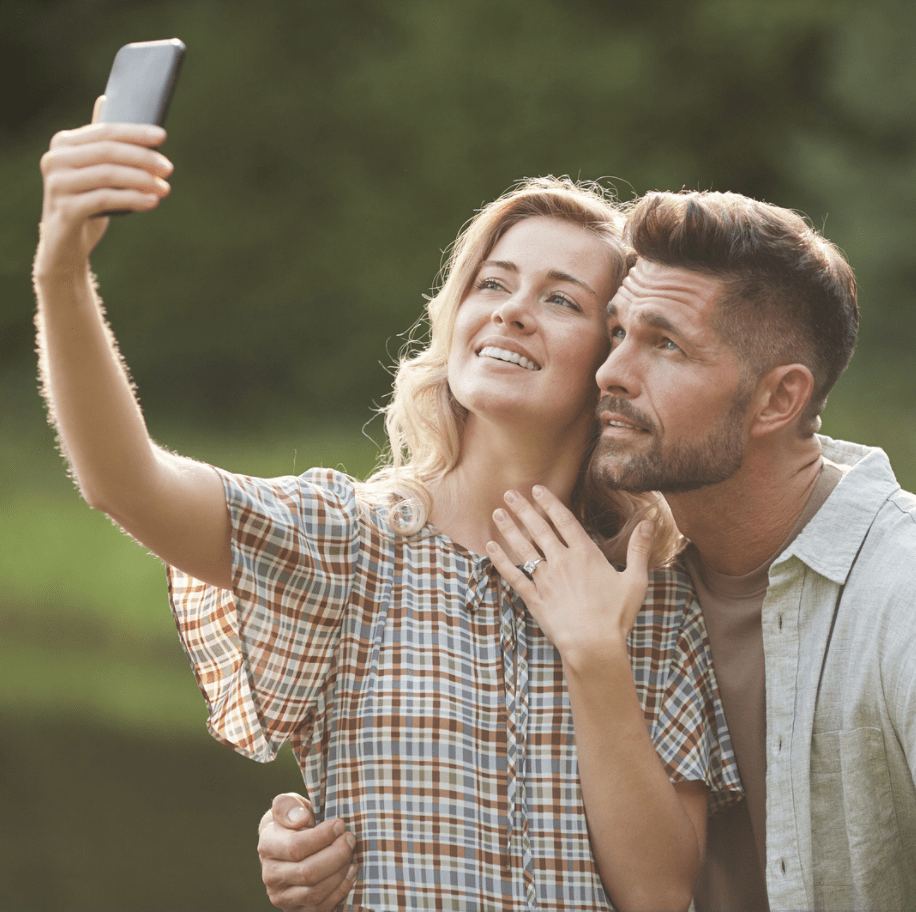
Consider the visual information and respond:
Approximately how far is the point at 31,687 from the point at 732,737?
8.33m

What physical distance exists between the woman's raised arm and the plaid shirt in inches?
3.2

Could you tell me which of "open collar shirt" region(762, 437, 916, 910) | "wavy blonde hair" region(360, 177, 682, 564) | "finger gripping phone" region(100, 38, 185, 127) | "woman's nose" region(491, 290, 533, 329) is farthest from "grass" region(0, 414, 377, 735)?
"finger gripping phone" region(100, 38, 185, 127)

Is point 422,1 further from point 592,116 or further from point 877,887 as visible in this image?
point 877,887

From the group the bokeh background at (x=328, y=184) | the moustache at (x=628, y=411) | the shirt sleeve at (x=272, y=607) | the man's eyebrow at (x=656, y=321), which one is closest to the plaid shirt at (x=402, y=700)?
the shirt sleeve at (x=272, y=607)

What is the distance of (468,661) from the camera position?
1804 millimetres

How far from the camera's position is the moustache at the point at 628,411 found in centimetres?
195

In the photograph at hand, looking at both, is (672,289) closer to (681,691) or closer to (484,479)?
(484,479)

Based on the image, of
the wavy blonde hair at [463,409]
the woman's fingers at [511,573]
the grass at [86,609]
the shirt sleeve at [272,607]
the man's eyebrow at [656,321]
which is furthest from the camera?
the grass at [86,609]

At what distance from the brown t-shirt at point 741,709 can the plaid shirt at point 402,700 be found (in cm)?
13

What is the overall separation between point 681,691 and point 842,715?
256mm

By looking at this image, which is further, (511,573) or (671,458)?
(671,458)

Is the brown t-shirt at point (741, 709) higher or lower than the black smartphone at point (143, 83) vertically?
lower

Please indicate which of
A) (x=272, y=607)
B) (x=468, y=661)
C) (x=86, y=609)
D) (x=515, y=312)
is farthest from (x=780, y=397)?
(x=86, y=609)

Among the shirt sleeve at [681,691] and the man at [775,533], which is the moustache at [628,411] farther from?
the shirt sleeve at [681,691]
